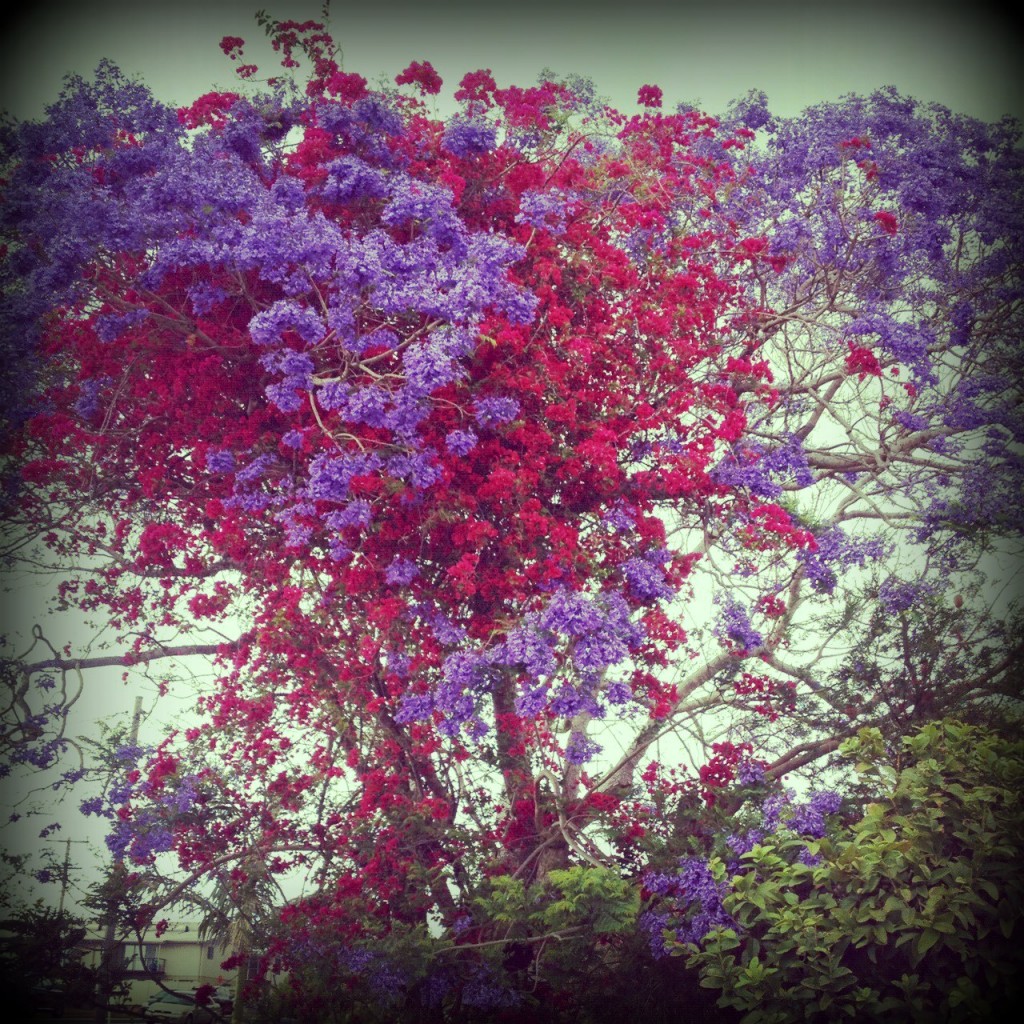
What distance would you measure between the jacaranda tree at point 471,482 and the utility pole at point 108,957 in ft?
0.33

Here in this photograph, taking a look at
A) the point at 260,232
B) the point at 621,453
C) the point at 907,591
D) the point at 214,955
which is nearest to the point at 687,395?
the point at 621,453

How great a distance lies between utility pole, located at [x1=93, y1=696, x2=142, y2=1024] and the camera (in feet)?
18.6

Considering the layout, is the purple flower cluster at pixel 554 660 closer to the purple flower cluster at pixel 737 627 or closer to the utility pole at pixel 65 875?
the purple flower cluster at pixel 737 627

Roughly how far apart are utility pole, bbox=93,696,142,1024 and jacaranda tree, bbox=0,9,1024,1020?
0.10 metres

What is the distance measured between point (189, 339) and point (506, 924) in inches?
144

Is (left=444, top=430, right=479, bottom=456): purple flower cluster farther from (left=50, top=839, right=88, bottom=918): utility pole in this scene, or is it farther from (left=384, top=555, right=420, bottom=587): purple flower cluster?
(left=50, top=839, right=88, bottom=918): utility pole

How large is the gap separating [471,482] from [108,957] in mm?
3455

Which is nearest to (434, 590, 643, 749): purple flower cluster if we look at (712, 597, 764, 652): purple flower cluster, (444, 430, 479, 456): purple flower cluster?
(712, 597, 764, 652): purple flower cluster

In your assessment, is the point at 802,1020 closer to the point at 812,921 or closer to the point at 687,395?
the point at 812,921

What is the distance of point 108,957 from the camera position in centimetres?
591

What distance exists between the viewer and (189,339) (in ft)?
18.6

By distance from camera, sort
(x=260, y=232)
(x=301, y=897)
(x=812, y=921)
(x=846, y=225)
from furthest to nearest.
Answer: (x=846, y=225)
(x=301, y=897)
(x=260, y=232)
(x=812, y=921)

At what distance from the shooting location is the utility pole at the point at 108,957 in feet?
18.6

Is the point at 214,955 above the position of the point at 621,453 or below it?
below
